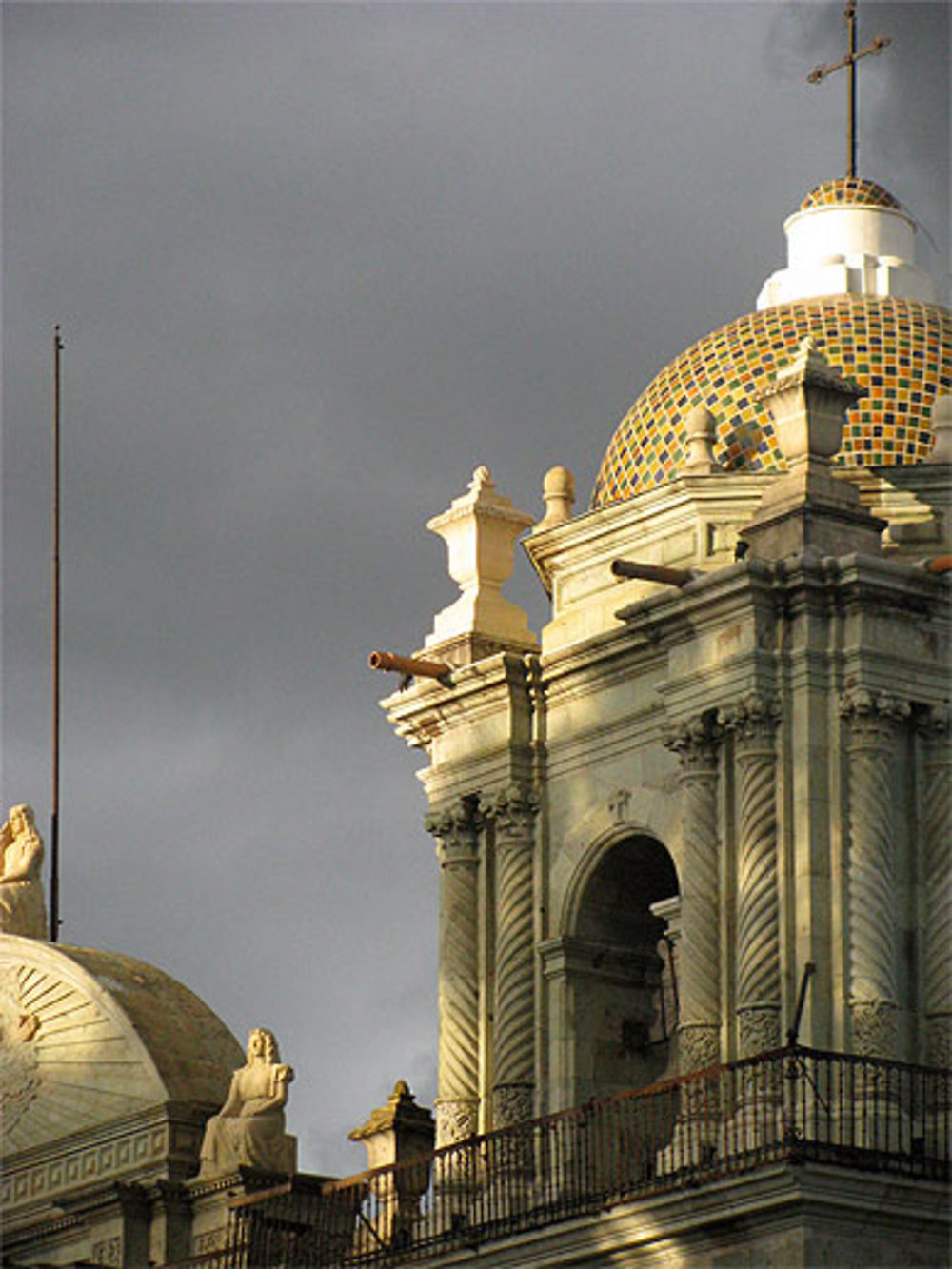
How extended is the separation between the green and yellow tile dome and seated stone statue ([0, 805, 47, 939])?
29.1 ft

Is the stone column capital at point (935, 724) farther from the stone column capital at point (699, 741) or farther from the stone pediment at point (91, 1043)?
the stone pediment at point (91, 1043)

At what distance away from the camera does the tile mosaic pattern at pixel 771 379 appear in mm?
46344

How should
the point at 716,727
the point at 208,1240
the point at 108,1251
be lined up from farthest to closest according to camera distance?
the point at 108,1251 < the point at 208,1240 < the point at 716,727

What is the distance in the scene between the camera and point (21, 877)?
53.8 metres

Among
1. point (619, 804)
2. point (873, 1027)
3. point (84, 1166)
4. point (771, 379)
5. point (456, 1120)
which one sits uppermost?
point (771, 379)

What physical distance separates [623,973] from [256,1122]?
192 inches

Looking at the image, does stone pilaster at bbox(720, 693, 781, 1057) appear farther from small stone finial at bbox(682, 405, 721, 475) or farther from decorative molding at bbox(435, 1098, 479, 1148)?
decorative molding at bbox(435, 1098, 479, 1148)

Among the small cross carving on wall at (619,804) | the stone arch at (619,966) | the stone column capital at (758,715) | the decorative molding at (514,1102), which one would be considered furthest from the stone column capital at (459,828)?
the stone column capital at (758,715)

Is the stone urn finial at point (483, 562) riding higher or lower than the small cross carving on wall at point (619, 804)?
higher

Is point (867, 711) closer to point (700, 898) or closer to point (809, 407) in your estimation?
point (700, 898)

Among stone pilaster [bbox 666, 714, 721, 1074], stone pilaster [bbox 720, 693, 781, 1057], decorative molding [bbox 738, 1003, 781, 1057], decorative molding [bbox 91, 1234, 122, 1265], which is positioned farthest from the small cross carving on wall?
decorative molding [bbox 91, 1234, 122, 1265]

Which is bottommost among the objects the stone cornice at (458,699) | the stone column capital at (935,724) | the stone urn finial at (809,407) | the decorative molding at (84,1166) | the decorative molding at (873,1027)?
the decorative molding at (873,1027)

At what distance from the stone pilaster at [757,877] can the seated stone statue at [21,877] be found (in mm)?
11950

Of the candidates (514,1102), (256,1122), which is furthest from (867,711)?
(256,1122)
